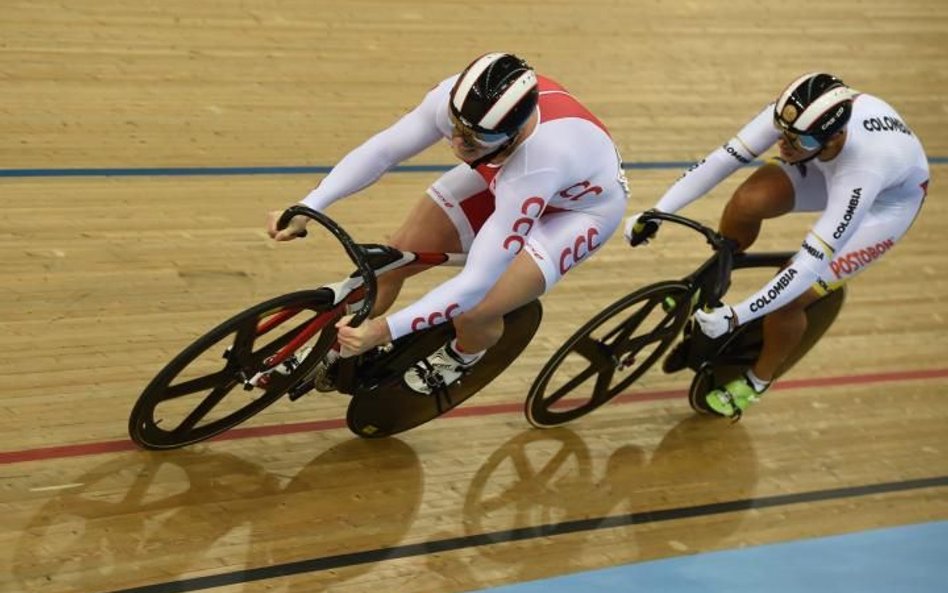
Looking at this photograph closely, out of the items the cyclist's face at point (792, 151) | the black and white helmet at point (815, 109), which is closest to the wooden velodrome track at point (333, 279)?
the cyclist's face at point (792, 151)

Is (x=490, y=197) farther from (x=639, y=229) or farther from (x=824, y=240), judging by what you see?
(x=824, y=240)

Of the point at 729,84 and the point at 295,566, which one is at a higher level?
the point at 729,84

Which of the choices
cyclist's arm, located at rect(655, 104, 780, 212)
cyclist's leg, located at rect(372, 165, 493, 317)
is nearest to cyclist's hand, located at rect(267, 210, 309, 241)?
cyclist's leg, located at rect(372, 165, 493, 317)

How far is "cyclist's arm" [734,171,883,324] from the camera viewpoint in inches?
→ 155

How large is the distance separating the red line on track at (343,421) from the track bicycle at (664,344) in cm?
14

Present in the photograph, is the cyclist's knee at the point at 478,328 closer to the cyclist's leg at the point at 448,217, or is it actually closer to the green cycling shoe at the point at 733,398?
the cyclist's leg at the point at 448,217

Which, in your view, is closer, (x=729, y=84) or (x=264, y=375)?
(x=264, y=375)

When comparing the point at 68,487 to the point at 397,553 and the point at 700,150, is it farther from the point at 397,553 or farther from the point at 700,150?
the point at 700,150

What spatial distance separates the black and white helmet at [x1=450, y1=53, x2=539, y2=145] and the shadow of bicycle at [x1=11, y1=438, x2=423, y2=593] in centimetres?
117

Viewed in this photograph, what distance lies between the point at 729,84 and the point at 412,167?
2097 mm

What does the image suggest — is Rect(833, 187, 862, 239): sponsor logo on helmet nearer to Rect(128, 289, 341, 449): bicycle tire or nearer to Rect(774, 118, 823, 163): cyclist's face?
Rect(774, 118, 823, 163): cyclist's face

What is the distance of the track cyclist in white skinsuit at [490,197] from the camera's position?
3387mm

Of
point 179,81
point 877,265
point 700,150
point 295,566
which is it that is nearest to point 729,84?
point 700,150

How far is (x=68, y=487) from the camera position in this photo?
3678 mm
